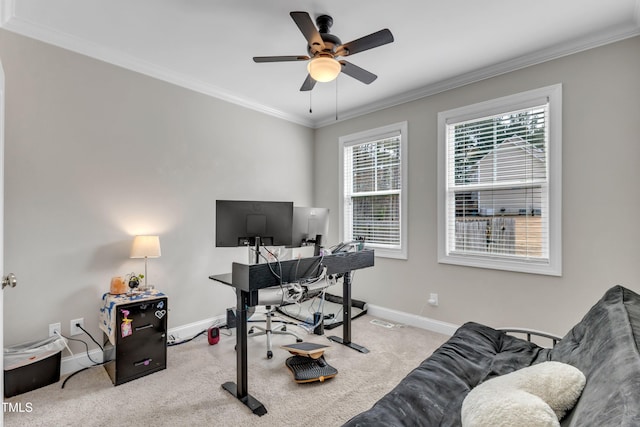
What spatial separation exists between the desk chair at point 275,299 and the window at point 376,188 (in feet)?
4.84

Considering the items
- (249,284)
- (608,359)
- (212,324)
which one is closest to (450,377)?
(608,359)

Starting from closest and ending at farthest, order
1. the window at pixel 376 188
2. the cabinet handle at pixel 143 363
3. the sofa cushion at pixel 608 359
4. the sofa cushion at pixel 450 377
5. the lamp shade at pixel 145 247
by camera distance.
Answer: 1. the sofa cushion at pixel 608 359
2. the sofa cushion at pixel 450 377
3. the cabinet handle at pixel 143 363
4. the lamp shade at pixel 145 247
5. the window at pixel 376 188

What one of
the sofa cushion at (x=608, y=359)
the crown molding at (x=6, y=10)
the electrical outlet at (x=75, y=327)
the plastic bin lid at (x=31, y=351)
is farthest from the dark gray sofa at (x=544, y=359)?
the crown molding at (x=6, y=10)

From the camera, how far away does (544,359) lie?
4.92 feet

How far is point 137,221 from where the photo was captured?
2787mm

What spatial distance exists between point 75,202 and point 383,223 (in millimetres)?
3113

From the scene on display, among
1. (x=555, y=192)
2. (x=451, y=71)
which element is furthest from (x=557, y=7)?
(x=555, y=192)

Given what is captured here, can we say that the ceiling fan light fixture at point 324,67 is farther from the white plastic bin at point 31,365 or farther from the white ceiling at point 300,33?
the white plastic bin at point 31,365

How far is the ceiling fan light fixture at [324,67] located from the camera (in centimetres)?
205

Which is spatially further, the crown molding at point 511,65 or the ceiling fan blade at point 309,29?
the crown molding at point 511,65

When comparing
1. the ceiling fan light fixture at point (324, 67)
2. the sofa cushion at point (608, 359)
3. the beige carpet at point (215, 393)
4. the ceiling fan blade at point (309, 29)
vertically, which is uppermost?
the ceiling fan blade at point (309, 29)

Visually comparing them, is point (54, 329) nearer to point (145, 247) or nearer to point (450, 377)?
point (145, 247)

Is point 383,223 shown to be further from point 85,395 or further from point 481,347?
point 85,395

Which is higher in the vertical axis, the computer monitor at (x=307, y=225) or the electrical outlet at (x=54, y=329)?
the computer monitor at (x=307, y=225)
